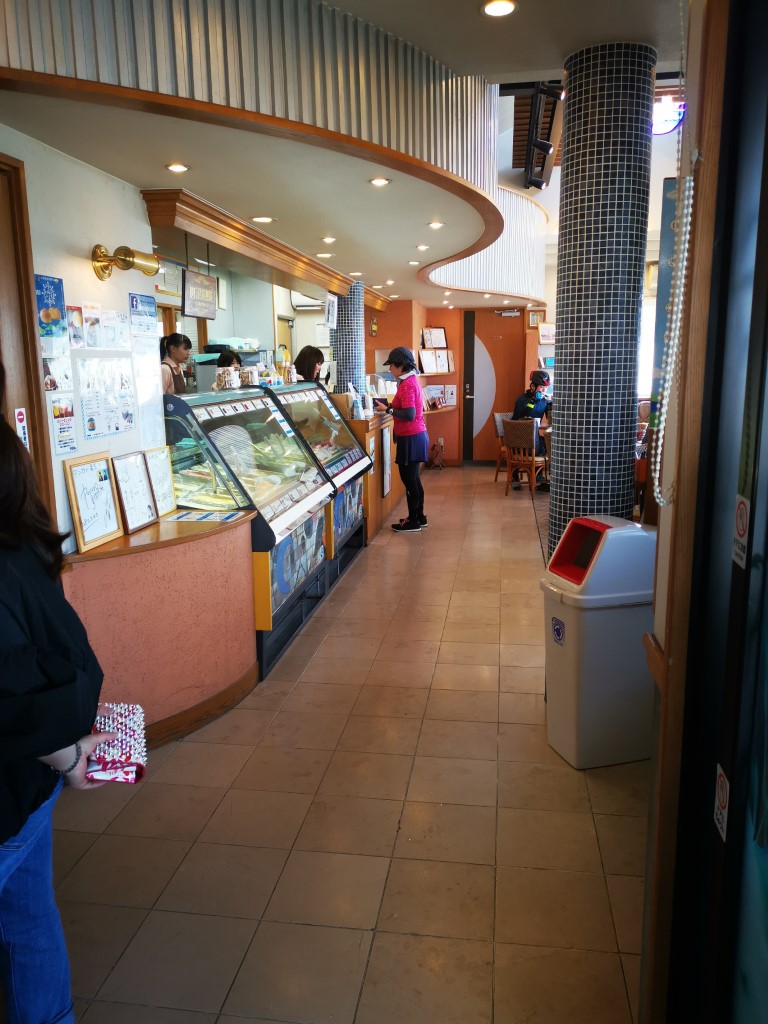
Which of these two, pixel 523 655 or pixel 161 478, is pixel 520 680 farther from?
pixel 161 478

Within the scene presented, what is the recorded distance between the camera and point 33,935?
5.99 ft

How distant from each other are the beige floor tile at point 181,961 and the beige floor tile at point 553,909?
88cm

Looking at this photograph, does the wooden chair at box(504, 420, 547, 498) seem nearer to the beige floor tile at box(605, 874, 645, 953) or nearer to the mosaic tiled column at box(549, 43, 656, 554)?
the mosaic tiled column at box(549, 43, 656, 554)

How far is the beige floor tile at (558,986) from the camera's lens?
2156mm

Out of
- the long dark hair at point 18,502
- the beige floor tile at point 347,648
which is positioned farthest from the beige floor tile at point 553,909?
the beige floor tile at point 347,648

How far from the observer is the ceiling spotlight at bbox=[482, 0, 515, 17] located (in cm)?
348

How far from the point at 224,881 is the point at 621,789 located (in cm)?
173

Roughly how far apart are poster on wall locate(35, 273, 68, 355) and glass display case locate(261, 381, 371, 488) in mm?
2663

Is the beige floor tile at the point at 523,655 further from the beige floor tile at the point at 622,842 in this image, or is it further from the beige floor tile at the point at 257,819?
the beige floor tile at the point at 257,819

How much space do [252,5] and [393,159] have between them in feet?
3.17

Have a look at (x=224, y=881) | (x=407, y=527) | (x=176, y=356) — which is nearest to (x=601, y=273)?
(x=176, y=356)

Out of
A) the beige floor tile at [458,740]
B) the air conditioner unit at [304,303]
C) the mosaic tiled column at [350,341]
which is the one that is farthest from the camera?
the air conditioner unit at [304,303]

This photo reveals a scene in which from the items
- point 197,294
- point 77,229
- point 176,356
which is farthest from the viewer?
point 176,356

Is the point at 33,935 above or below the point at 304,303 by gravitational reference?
below
